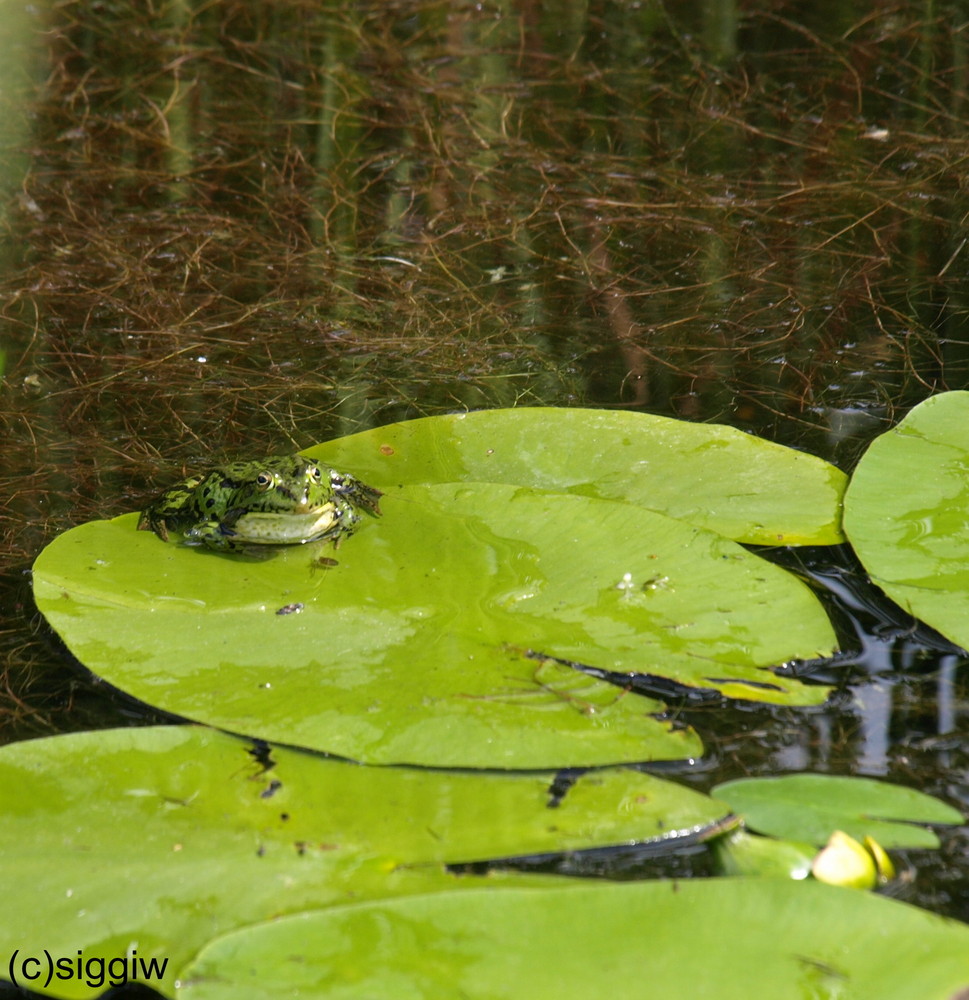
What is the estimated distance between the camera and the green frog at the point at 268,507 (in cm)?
275

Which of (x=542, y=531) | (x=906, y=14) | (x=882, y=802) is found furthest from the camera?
(x=906, y=14)

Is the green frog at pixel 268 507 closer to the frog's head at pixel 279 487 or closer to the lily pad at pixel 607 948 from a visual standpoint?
the frog's head at pixel 279 487

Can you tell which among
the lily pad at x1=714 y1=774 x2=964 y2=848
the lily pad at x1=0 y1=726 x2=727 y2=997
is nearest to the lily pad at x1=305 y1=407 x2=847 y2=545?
the lily pad at x1=714 y1=774 x2=964 y2=848

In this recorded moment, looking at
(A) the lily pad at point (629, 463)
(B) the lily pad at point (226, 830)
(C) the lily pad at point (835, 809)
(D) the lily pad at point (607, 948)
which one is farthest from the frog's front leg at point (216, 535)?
(C) the lily pad at point (835, 809)

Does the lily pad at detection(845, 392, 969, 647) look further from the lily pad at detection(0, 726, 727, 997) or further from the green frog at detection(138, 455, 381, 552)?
the green frog at detection(138, 455, 381, 552)

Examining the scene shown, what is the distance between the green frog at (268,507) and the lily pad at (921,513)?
1.23m

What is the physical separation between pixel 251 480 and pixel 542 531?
782 mm

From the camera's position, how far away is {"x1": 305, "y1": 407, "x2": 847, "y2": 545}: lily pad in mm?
2709

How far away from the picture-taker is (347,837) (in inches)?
74.2

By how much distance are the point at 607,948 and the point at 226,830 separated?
0.72 m

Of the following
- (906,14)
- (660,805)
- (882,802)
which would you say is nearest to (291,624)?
(660,805)

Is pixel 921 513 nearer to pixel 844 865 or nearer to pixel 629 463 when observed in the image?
pixel 629 463

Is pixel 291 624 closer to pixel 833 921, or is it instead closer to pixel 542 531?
pixel 542 531

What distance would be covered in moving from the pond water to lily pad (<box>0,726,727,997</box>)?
0.51 ft
